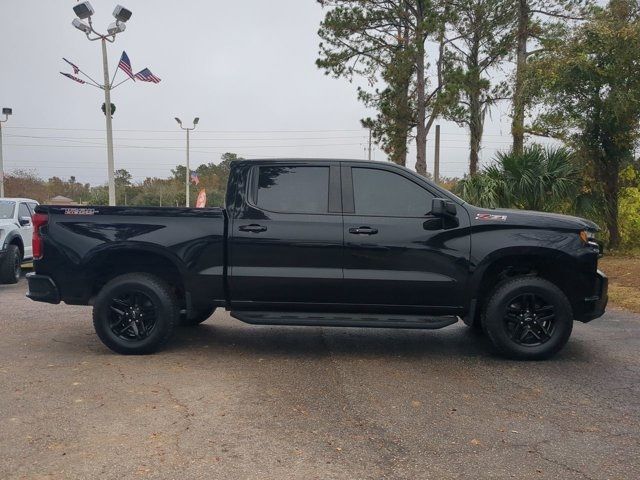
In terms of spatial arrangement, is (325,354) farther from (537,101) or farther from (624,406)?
(537,101)

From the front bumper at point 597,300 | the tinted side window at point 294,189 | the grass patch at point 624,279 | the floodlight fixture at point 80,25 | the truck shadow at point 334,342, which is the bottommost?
the truck shadow at point 334,342

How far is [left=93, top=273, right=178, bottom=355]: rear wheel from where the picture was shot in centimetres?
564

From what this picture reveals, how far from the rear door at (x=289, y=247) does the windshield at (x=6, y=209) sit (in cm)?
793

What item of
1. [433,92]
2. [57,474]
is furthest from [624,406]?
[433,92]

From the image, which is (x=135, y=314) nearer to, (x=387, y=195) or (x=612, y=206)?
(x=387, y=195)

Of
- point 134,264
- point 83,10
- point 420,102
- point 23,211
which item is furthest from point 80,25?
point 134,264

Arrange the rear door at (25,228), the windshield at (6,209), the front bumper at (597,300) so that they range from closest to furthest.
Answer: the front bumper at (597,300) < the windshield at (6,209) < the rear door at (25,228)

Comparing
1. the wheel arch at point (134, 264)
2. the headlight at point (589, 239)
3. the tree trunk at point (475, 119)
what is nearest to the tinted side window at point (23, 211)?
the wheel arch at point (134, 264)

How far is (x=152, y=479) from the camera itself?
3.12 metres

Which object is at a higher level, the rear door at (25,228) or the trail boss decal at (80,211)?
the trail boss decal at (80,211)

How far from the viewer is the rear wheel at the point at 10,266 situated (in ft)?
35.0

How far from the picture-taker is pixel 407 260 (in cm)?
542

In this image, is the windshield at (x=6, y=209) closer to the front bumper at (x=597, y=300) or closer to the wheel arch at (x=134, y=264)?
the wheel arch at (x=134, y=264)

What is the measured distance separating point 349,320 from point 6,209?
30.1ft
